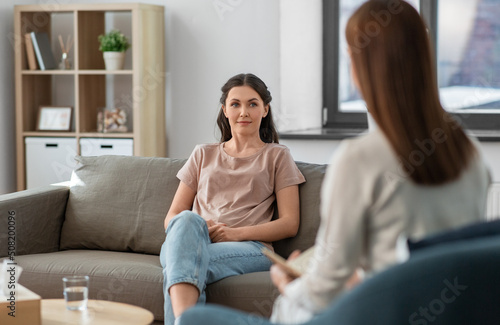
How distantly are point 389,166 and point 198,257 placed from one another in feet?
4.06

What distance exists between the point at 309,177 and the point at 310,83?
1.68 m

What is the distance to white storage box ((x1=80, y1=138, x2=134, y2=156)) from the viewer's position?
4.59 meters

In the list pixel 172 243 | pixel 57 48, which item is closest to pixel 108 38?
pixel 57 48

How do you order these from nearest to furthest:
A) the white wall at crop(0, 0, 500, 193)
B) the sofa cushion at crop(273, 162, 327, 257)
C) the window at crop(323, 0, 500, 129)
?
the sofa cushion at crop(273, 162, 327, 257) → the window at crop(323, 0, 500, 129) → the white wall at crop(0, 0, 500, 193)

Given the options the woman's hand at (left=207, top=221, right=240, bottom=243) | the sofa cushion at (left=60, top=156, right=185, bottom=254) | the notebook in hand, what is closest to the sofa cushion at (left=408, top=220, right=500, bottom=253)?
the notebook in hand

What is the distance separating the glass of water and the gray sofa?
1.81 feet

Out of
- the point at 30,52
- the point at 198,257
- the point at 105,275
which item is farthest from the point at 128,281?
the point at 30,52

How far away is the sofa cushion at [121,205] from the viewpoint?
300cm

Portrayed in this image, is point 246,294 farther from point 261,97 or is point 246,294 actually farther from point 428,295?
point 428,295

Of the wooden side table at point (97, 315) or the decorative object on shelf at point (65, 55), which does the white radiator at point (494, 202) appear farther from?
the decorative object on shelf at point (65, 55)

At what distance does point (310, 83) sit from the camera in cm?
445

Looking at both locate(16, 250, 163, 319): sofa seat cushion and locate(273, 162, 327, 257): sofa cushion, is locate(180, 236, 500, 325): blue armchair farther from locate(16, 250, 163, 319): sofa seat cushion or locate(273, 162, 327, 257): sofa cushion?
locate(273, 162, 327, 257): sofa cushion

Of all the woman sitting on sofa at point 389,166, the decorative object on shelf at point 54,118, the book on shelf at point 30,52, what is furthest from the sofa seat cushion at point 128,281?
the book on shelf at point 30,52

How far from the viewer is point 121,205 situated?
3.06m
